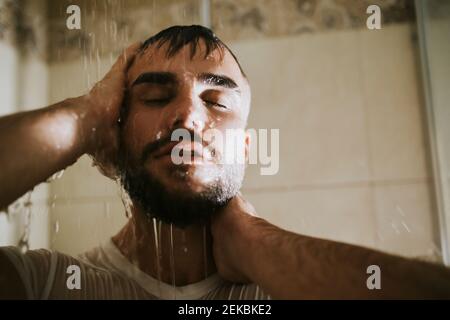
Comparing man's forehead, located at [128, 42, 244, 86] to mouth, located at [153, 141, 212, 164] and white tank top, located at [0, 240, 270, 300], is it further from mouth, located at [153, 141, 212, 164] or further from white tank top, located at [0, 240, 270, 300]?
white tank top, located at [0, 240, 270, 300]

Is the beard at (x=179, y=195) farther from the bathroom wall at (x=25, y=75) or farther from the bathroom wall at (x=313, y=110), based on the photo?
the bathroom wall at (x=25, y=75)

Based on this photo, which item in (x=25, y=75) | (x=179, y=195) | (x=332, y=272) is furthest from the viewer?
(x=25, y=75)

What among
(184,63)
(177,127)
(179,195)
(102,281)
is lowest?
(102,281)

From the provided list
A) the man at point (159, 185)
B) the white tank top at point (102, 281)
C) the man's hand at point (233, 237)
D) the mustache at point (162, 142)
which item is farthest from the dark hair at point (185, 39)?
the white tank top at point (102, 281)

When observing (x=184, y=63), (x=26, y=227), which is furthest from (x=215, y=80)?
(x=26, y=227)

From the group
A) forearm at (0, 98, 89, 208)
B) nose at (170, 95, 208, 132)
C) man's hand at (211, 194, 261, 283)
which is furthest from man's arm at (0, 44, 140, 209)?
man's hand at (211, 194, 261, 283)

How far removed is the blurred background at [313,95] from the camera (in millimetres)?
719

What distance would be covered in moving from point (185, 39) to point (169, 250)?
14.5 inches

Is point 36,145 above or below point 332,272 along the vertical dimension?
above

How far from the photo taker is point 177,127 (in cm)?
67

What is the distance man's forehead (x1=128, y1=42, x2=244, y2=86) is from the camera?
69 centimetres

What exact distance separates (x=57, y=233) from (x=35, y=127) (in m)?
0.19

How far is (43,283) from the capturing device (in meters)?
0.65

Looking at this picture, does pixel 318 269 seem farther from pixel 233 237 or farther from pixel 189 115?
pixel 189 115
